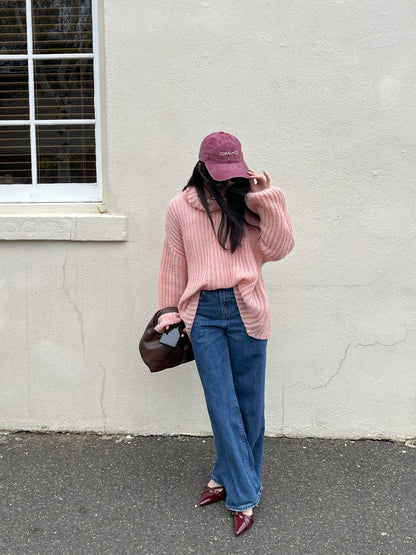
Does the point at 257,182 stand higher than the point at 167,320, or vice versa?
the point at 257,182

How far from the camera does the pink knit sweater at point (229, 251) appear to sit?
2365 millimetres

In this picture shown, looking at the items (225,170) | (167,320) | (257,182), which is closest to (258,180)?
(257,182)

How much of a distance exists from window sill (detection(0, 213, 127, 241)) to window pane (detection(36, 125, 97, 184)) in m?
0.33

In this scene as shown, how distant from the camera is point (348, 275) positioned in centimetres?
320

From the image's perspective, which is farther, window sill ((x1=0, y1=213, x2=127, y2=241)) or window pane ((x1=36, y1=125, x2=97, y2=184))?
window pane ((x1=36, y1=125, x2=97, y2=184))

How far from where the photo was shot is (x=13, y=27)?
10.7 feet

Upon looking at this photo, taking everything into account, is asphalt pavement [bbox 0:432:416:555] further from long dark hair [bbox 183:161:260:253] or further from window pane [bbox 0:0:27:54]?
window pane [bbox 0:0:27:54]

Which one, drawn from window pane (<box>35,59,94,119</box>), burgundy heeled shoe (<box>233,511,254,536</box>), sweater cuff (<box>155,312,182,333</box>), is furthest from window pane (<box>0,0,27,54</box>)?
burgundy heeled shoe (<box>233,511,254,536</box>)

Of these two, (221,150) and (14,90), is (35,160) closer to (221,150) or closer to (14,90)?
(14,90)

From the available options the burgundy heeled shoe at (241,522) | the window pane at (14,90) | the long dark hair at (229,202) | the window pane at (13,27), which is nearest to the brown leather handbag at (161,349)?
the long dark hair at (229,202)

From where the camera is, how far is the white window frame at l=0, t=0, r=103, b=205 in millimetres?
3219

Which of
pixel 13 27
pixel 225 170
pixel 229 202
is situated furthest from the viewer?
pixel 13 27

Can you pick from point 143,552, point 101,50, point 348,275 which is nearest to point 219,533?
point 143,552

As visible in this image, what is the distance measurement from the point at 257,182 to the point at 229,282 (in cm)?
47
